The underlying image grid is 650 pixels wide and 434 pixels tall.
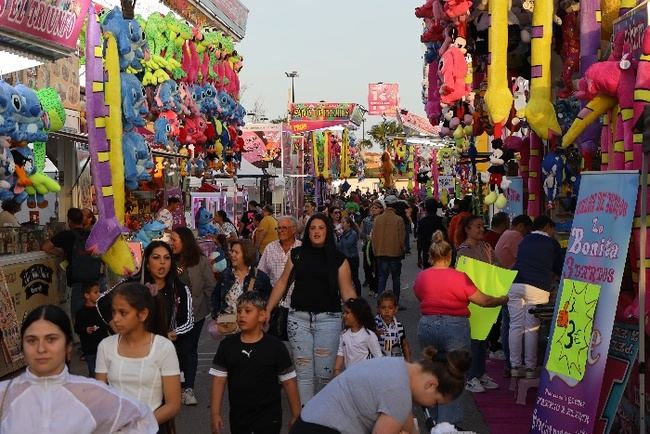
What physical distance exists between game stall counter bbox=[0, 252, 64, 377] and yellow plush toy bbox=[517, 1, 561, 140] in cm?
563

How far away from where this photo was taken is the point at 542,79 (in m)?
10.8

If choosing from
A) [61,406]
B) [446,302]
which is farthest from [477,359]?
[61,406]

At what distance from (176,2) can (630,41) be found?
16503 millimetres

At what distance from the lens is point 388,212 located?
15852 millimetres

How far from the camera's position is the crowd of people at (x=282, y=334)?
175 inches

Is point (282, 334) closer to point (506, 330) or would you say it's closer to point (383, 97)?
point (506, 330)

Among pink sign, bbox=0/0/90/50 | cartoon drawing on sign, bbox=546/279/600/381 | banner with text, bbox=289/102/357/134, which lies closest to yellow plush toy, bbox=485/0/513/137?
cartoon drawing on sign, bbox=546/279/600/381

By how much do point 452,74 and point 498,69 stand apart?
1.12 m

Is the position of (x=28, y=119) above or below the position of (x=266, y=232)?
above

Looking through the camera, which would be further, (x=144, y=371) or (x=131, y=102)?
(x=131, y=102)

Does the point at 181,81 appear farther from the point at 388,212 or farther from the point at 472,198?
the point at 472,198

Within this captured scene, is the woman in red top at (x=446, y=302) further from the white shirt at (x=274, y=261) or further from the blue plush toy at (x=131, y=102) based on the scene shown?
the blue plush toy at (x=131, y=102)

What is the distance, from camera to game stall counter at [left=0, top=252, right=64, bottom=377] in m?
10.8

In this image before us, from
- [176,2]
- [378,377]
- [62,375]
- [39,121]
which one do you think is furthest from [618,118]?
[176,2]
